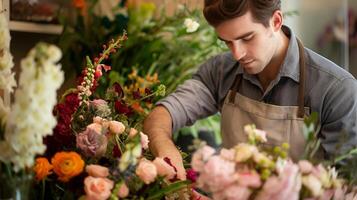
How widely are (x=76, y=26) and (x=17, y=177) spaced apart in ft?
5.39

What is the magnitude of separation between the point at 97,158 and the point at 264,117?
0.59 meters

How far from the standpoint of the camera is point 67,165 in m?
0.89

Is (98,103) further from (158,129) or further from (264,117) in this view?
(264,117)

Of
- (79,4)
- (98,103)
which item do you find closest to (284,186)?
(98,103)

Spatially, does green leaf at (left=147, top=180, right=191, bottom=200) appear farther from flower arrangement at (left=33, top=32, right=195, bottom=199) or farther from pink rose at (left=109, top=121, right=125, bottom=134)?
pink rose at (left=109, top=121, right=125, bottom=134)

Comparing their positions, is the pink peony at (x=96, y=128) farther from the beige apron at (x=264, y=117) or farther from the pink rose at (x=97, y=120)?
the beige apron at (x=264, y=117)

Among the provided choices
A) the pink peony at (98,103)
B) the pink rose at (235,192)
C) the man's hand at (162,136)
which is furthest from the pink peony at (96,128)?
the pink rose at (235,192)

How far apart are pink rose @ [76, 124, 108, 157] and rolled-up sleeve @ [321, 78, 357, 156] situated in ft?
1.80

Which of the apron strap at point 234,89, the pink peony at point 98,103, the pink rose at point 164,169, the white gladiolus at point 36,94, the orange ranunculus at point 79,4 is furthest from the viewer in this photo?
the orange ranunculus at point 79,4

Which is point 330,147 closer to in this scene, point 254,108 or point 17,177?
point 254,108

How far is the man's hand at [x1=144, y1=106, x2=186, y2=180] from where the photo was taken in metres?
1.21

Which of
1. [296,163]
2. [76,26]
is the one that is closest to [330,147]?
[296,163]

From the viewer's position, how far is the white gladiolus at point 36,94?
2.30 ft

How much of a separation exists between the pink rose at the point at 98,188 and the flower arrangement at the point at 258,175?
16 centimetres
